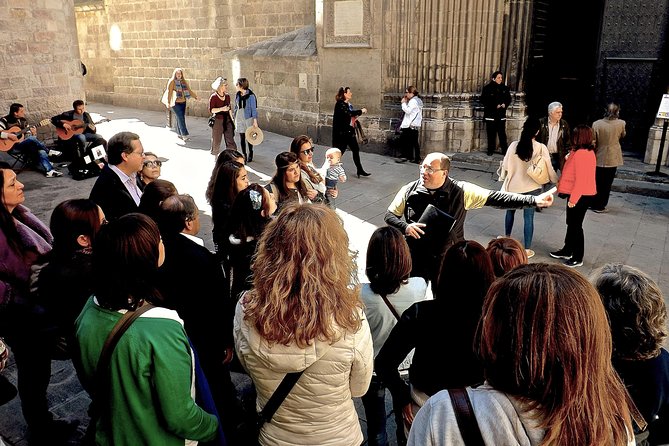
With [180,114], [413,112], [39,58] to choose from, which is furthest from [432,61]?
[39,58]

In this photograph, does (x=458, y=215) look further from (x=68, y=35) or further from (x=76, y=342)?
(x=68, y=35)

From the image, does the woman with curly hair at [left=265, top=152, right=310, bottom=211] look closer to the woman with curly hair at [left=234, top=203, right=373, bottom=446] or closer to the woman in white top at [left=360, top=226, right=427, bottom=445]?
the woman in white top at [left=360, top=226, right=427, bottom=445]

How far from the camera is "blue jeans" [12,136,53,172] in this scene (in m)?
10.4

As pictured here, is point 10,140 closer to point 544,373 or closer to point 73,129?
point 73,129

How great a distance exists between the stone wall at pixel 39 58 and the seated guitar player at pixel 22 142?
129 cm

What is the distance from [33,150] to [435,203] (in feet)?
30.1

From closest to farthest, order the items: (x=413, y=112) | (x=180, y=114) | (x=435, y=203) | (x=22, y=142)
→ (x=435, y=203) < (x=22, y=142) < (x=413, y=112) < (x=180, y=114)

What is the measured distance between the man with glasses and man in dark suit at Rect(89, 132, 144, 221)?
2097 mm

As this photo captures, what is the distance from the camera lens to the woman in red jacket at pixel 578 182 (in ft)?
19.2

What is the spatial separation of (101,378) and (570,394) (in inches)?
63.2

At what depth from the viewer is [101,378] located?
2.01 metres

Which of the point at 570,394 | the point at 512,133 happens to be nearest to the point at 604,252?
the point at 512,133

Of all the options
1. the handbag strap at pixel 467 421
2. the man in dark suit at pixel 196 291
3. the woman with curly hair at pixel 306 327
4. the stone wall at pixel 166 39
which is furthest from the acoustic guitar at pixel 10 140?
the handbag strap at pixel 467 421

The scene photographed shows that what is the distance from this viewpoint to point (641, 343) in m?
2.02
